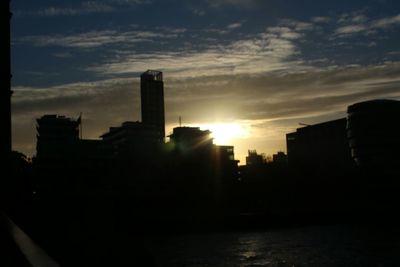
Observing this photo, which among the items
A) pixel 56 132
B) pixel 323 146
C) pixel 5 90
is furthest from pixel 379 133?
pixel 5 90

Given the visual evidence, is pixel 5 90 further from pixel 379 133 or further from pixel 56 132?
pixel 56 132

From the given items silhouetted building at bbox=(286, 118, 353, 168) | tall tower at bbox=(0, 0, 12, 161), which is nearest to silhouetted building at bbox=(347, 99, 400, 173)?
silhouetted building at bbox=(286, 118, 353, 168)

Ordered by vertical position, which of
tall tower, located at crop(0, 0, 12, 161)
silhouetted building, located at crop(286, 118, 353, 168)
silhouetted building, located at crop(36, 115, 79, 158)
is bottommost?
tall tower, located at crop(0, 0, 12, 161)

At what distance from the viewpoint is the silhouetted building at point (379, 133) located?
5285 inches

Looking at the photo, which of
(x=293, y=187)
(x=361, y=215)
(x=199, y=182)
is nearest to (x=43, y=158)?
(x=199, y=182)

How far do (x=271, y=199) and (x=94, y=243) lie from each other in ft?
378

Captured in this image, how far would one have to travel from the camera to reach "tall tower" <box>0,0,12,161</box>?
13.1 meters

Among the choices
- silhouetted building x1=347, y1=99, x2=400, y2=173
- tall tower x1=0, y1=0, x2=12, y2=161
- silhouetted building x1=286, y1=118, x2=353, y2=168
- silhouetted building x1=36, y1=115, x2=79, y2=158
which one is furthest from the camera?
silhouetted building x1=286, y1=118, x2=353, y2=168

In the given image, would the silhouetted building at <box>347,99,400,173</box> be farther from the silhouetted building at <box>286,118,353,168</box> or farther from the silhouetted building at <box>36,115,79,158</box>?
the silhouetted building at <box>36,115,79,158</box>

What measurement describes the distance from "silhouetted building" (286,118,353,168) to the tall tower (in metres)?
143

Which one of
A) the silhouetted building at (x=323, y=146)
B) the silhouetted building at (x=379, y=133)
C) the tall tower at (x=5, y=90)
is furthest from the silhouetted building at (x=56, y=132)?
the tall tower at (x=5, y=90)

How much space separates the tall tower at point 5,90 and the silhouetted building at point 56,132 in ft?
477

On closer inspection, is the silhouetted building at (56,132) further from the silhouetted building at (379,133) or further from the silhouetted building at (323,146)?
the silhouetted building at (379,133)

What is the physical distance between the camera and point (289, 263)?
1620 inches
